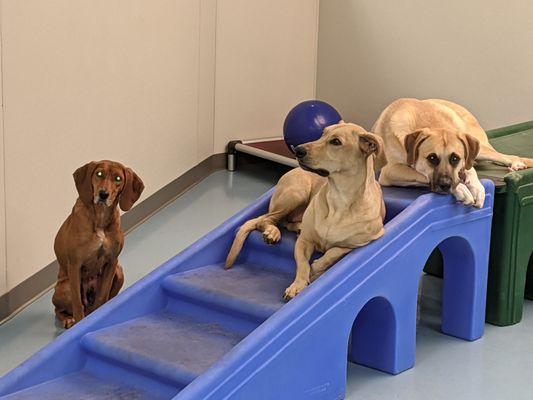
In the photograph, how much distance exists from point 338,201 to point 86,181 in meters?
1.02

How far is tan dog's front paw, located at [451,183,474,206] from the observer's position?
3.91 metres

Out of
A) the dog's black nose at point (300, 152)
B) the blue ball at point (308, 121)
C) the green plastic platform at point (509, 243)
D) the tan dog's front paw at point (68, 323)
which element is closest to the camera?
the dog's black nose at point (300, 152)

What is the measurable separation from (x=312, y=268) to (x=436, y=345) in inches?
30.2

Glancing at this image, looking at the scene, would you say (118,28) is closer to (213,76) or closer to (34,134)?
(34,134)

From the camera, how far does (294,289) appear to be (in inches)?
141

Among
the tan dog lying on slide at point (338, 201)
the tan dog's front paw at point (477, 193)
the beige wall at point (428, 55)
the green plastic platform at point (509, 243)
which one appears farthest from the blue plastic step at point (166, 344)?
the beige wall at point (428, 55)

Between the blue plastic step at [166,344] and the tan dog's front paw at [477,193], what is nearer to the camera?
the blue plastic step at [166,344]

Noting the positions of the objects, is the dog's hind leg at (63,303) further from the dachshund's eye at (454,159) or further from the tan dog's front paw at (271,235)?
the dachshund's eye at (454,159)

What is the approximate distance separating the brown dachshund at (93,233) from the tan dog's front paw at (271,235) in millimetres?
544

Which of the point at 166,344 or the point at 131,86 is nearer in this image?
the point at 166,344

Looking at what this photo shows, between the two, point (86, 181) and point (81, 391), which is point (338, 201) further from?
point (81, 391)

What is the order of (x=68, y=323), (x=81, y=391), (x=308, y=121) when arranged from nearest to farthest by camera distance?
(x=81, y=391), (x=68, y=323), (x=308, y=121)

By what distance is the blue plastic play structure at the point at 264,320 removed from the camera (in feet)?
10.6

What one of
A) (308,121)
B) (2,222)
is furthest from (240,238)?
(308,121)
